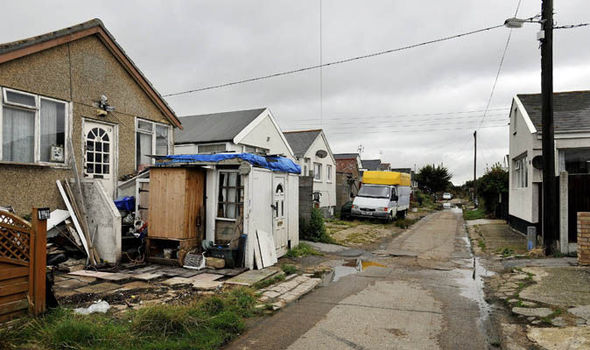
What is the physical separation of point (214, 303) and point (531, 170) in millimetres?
12380

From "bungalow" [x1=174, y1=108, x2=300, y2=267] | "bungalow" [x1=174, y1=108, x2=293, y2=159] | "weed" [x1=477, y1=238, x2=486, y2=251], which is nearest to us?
"bungalow" [x1=174, y1=108, x2=300, y2=267]

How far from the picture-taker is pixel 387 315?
5.96 m

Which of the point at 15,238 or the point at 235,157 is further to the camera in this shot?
the point at 235,157

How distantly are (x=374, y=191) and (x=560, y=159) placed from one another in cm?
1047

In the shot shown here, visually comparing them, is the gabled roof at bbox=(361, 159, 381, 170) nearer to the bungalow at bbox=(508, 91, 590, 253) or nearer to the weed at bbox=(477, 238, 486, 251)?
the bungalow at bbox=(508, 91, 590, 253)

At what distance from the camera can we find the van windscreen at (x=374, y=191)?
2238 cm

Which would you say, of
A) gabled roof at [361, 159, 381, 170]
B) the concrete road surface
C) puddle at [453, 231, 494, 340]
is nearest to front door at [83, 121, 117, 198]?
the concrete road surface

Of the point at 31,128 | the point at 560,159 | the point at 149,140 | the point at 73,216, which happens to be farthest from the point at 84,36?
the point at 560,159

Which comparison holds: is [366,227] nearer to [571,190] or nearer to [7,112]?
[571,190]

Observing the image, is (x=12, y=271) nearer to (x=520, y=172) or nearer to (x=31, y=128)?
(x=31, y=128)

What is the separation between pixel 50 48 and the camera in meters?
9.34

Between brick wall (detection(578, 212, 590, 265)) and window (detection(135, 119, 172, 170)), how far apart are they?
11.7 meters

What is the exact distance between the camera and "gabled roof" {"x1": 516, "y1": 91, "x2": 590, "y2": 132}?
13.1m

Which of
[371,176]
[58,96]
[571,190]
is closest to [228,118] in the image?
[371,176]
